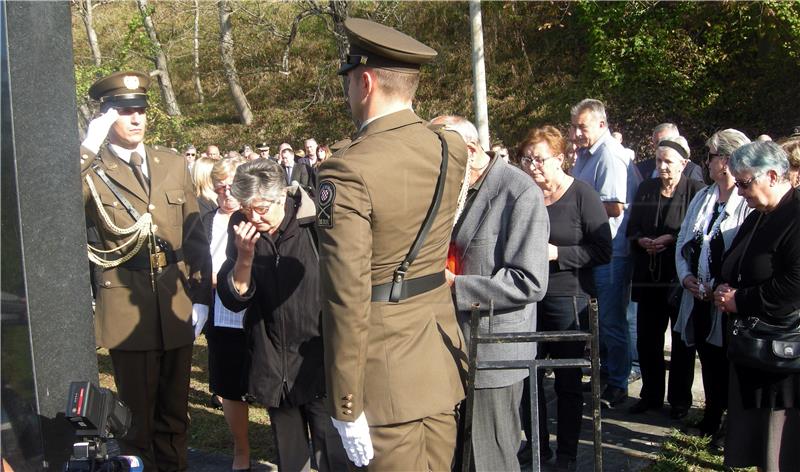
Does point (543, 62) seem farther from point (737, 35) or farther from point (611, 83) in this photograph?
point (737, 35)

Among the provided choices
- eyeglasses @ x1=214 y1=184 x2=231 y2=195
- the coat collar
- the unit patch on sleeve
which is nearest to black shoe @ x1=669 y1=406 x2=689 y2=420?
the coat collar

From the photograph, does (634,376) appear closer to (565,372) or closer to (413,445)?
(565,372)

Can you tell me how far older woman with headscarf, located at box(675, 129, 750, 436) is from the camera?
471 cm

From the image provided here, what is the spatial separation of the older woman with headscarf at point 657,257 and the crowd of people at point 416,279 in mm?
14

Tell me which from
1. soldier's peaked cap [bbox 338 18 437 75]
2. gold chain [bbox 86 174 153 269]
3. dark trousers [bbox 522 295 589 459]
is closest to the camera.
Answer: soldier's peaked cap [bbox 338 18 437 75]

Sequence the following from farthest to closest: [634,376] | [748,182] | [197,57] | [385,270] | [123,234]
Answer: [197,57], [634,376], [123,234], [748,182], [385,270]

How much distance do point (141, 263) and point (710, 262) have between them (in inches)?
125

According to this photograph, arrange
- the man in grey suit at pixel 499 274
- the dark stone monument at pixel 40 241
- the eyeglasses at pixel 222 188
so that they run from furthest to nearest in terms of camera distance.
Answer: the eyeglasses at pixel 222 188 < the man in grey suit at pixel 499 274 < the dark stone monument at pixel 40 241

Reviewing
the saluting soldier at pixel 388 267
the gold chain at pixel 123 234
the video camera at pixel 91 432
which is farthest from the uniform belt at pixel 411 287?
the gold chain at pixel 123 234

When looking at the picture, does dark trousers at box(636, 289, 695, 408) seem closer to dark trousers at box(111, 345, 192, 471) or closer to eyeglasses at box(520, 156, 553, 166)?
eyeglasses at box(520, 156, 553, 166)

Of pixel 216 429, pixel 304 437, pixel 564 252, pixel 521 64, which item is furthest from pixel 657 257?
pixel 521 64

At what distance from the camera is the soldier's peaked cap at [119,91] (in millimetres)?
4195

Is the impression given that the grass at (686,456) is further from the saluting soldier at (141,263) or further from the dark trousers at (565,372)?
the saluting soldier at (141,263)

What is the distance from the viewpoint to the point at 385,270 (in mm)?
2744
